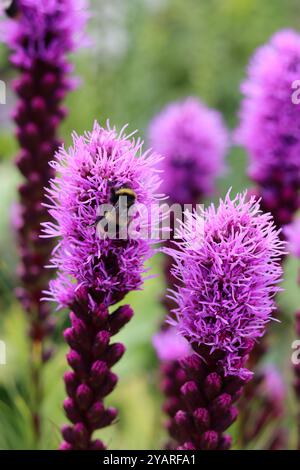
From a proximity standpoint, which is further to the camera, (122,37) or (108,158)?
(122,37)

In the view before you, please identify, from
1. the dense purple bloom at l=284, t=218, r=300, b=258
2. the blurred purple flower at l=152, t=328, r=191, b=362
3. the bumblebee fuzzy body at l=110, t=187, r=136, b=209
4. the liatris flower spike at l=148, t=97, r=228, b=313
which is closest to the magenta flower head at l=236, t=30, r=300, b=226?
the dense purple bloom at l=284, t=218, r=300, b=258

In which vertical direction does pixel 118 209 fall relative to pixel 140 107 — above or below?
below

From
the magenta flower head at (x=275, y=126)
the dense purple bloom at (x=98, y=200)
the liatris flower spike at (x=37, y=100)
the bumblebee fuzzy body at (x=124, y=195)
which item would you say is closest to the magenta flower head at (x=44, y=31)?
the liatris flower spike at (x=37, y=100)

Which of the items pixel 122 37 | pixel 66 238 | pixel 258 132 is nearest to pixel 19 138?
pixel 258 132

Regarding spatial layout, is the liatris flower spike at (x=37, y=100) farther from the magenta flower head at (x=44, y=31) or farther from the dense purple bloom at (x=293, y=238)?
the dense purple bloom at (x=293, y=238)

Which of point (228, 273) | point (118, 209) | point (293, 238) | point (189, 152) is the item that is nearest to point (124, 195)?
point (118, 209)

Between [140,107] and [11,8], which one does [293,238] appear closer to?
[11,8]

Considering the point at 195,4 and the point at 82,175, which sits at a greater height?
the point at 195,4

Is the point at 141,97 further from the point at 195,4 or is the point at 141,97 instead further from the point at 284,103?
the point at 284,103
